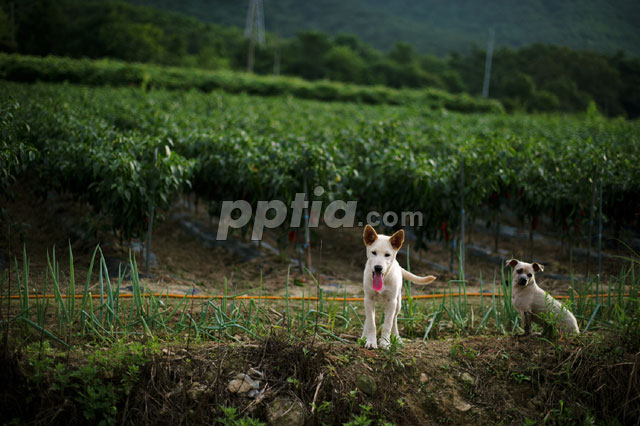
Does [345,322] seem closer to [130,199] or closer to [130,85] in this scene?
[130,199]

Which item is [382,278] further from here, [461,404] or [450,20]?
[450,20]

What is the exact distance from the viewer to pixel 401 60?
5006cm

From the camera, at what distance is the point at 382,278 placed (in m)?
3.53

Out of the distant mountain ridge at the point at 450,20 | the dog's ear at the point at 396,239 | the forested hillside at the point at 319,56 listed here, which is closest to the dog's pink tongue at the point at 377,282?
the dog's ear at the point at 396,239

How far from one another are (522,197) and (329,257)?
11.0 feet

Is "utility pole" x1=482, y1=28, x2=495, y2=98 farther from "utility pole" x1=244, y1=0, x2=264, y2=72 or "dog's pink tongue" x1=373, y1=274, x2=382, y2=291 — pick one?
"dog's pink tongue" x1=373, y1=274, x2=382, y2=291

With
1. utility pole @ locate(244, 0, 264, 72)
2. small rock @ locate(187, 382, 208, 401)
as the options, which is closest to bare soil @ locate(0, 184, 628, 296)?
small rock @ locate(187, 382, 208, 401)

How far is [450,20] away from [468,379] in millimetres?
56437

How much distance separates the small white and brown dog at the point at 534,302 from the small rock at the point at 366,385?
137cm

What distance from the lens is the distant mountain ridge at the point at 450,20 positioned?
1869 centimetres

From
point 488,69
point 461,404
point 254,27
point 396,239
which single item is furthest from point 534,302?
point 254,27

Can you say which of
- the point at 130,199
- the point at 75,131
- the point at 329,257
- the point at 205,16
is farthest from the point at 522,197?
the point at 205,16

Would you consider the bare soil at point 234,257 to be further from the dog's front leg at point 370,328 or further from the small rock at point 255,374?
the small rock at point 255,374

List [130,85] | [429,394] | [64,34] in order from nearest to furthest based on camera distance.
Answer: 1. [429,394]
2. [130,85]
3. [64,34]
